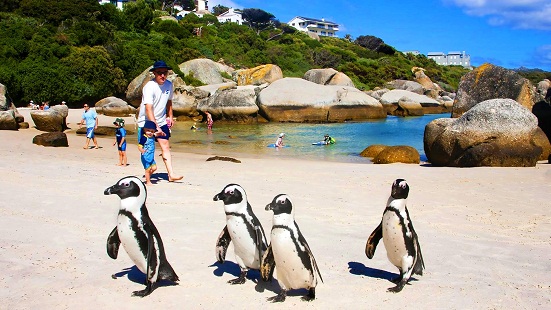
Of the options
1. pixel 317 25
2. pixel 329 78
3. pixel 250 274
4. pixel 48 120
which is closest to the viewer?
pixel 250 274

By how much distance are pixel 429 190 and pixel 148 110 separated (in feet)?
15.9

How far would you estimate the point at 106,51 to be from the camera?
39.5 meters

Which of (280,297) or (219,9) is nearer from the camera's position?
(280,297)

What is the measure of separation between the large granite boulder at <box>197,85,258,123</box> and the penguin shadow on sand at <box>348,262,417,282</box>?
1095 inches

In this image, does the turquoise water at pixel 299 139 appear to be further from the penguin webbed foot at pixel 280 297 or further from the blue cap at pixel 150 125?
the penguin webbed foot at pixel 280 297

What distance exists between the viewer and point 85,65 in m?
36.1

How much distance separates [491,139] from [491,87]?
11.7 m

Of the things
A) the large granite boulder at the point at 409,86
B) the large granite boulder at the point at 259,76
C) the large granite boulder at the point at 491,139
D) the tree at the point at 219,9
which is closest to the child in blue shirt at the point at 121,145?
the large granite boulder at the point at 491,139

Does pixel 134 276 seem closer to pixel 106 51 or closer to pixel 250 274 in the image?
pixel 250 274

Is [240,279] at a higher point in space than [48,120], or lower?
higher

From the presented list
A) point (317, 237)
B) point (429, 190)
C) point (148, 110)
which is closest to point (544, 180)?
point (429, 190)

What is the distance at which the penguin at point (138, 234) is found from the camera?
3.84 meters

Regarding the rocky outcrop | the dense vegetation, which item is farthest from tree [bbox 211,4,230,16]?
the rocky outcrop

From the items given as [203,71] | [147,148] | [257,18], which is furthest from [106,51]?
[257,18]
